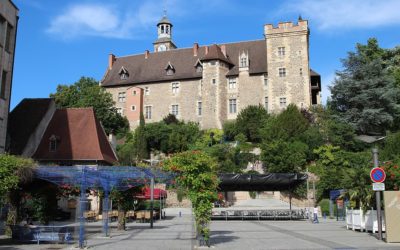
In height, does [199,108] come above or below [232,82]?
below

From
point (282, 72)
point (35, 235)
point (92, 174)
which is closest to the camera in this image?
point (35, 235)

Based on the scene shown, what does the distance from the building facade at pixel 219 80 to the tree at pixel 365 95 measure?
5.66 metres

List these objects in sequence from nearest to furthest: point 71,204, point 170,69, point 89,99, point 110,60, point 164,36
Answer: point 71,204
point 89,99
point 170,69
point 110,60
point 164,36

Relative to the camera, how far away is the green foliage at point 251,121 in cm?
5538

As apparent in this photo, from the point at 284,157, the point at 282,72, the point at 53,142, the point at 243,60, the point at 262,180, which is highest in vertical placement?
the point at 243,60

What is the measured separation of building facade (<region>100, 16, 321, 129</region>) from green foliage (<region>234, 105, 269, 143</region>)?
3.78 m

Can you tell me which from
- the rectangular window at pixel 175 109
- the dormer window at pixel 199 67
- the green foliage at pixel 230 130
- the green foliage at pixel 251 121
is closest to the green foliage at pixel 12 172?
the green foliage at pixel 251 121

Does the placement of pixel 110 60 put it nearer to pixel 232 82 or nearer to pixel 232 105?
pixel 232 82

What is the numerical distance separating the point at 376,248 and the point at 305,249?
2220 millimetres

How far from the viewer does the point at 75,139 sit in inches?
1467

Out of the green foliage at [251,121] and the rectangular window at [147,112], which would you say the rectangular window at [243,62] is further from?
the rectangular window at [147,112]

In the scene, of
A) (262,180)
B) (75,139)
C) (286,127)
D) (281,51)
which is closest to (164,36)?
(281,51)

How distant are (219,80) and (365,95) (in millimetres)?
20200

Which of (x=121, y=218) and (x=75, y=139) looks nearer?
(x=121, y=218)
